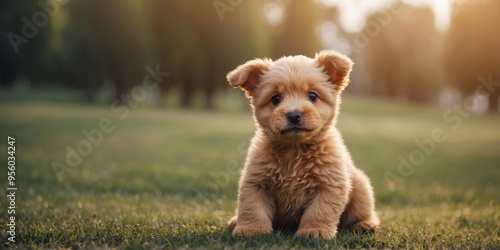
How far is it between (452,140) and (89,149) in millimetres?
15034

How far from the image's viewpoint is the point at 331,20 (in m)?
53.6

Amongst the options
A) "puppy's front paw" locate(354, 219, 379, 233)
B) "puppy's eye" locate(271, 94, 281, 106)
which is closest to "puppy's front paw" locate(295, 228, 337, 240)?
"puppy's front paw" locate(354, 219, 379, 233)

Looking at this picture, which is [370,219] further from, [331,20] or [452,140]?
[331,20]

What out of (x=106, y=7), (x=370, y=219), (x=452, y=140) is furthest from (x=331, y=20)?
(x=370, y=219)

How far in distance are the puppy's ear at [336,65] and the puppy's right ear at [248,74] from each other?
0.55 metres

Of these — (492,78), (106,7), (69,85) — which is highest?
(106,7)

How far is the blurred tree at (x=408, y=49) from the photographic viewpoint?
156 ft

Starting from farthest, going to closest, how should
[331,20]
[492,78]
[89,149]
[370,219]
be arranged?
[331,20] < [492,78] < [89,149] < [370,219]

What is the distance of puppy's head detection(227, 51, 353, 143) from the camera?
4.30 meters

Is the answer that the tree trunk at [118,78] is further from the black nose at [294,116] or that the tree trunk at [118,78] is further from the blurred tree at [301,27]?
the black nose at [294,116]

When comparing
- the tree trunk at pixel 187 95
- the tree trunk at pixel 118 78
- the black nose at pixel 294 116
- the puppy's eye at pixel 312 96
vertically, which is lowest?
the tree trunk at pixel 187 95

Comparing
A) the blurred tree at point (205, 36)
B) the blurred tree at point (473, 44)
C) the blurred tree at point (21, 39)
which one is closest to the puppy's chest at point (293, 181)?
the blurred tree at point (473, 44)

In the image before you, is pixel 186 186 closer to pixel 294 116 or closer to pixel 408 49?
pixel 294 116

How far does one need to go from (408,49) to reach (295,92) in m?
47.3
